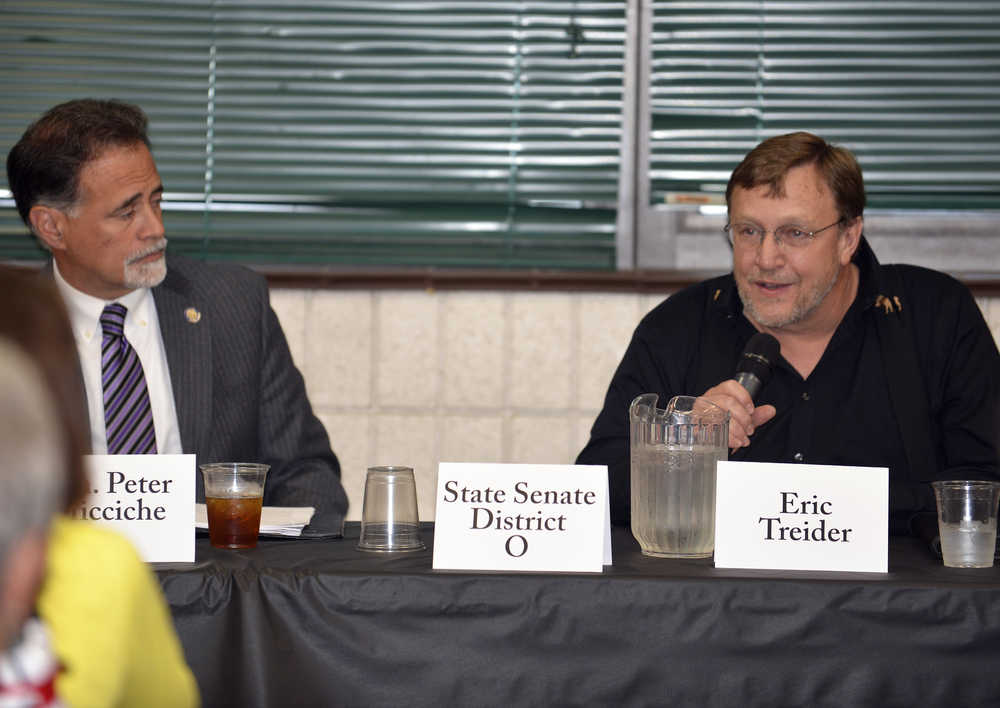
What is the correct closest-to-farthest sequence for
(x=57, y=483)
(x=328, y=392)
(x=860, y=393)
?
(x=57, y=483) → (x=860, y=393) → (x=328, y=392)

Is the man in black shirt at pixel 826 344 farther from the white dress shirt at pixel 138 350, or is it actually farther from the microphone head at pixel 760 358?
the white dress shirt at pixel 138 350

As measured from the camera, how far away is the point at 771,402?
2197 mm

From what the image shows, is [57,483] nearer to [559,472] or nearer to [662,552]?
[559,472]

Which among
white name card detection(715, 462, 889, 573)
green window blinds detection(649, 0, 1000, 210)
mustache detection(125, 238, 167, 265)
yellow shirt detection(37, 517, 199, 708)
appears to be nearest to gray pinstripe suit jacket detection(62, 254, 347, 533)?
mustache detection(125, 238, 167, 265)

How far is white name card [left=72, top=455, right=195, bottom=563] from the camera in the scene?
1.47 meters

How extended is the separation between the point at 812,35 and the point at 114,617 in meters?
2.63

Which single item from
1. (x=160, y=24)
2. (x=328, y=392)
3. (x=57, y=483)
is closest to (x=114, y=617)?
(x=57, y=483)

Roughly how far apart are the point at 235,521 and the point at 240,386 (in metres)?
0.80

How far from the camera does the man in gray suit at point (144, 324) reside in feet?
7.32

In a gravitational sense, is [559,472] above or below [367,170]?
below

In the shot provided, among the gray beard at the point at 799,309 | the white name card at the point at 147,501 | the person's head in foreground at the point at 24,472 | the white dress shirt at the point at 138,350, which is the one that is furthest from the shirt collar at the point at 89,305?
the person's head in foreground at the point at 24,472

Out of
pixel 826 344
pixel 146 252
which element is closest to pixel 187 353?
pixel 146 252

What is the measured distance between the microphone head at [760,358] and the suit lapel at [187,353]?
1.02 metres

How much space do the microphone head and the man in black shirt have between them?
12.5 inches
